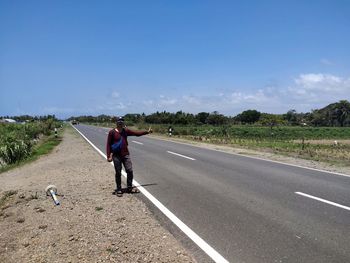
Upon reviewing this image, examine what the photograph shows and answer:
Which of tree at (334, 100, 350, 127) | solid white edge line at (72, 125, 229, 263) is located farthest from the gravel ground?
tree at (334, 100, 350, 127)

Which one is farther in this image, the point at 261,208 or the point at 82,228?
the point at 261,208

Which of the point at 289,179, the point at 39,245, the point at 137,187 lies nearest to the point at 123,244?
the point at 39,245

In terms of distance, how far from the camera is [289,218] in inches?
257

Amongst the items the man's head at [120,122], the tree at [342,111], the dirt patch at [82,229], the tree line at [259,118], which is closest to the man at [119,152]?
the man's head at [120,122]

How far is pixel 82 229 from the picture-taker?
6160mm

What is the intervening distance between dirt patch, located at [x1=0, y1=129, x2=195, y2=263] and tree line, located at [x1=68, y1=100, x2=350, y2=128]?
9515cm

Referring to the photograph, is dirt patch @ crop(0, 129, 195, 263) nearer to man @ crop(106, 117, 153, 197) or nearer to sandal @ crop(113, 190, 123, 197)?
sandal @ crop(113, 190, 123, 197)

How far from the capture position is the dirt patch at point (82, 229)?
508 cm

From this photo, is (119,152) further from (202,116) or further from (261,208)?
(202,116)

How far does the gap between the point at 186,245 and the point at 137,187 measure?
4638mm

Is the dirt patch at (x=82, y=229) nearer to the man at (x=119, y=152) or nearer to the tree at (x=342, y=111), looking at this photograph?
the man at (x=119, y=152)

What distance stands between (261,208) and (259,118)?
14712 centimetres

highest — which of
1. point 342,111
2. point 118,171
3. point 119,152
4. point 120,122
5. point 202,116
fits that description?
point 342,111

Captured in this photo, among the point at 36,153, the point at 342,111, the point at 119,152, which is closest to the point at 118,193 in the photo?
the point at 119,152
